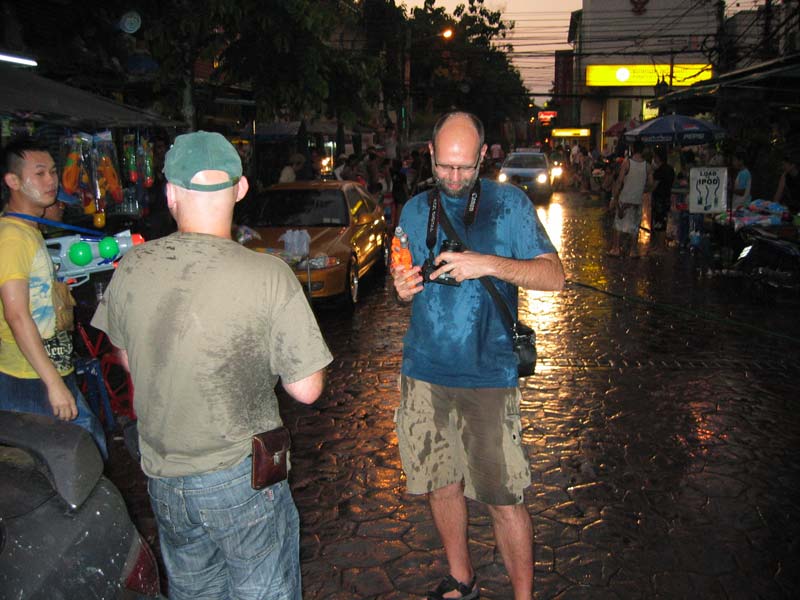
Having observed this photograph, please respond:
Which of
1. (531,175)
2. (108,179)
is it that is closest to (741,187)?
(108,179)

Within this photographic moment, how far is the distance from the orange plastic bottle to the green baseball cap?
0.98 meters

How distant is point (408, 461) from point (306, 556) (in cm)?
108

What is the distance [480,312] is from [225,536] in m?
1.40

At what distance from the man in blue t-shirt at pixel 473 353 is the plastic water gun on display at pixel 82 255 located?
2912 millimetres

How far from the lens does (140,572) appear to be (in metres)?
2.10

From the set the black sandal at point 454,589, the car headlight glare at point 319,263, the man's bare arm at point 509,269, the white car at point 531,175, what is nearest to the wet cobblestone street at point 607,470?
the black sandal at point 454,589

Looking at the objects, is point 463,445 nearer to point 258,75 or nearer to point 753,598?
→ point 753,598

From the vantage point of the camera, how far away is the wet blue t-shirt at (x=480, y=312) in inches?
121

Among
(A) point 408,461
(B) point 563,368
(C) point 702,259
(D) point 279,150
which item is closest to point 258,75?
(B) point 563,368

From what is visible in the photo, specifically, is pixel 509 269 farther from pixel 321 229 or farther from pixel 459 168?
pixel 321 229

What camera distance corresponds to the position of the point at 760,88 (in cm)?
1266

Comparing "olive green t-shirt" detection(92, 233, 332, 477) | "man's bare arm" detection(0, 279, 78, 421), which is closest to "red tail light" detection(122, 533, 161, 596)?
"olive green t-shirt" detection(92, 233, 332, 477)

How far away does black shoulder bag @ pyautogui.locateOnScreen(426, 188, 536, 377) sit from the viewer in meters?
3.08

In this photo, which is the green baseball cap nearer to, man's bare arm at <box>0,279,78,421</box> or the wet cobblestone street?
man's bare arm at <box>0,279,78,421</box>
